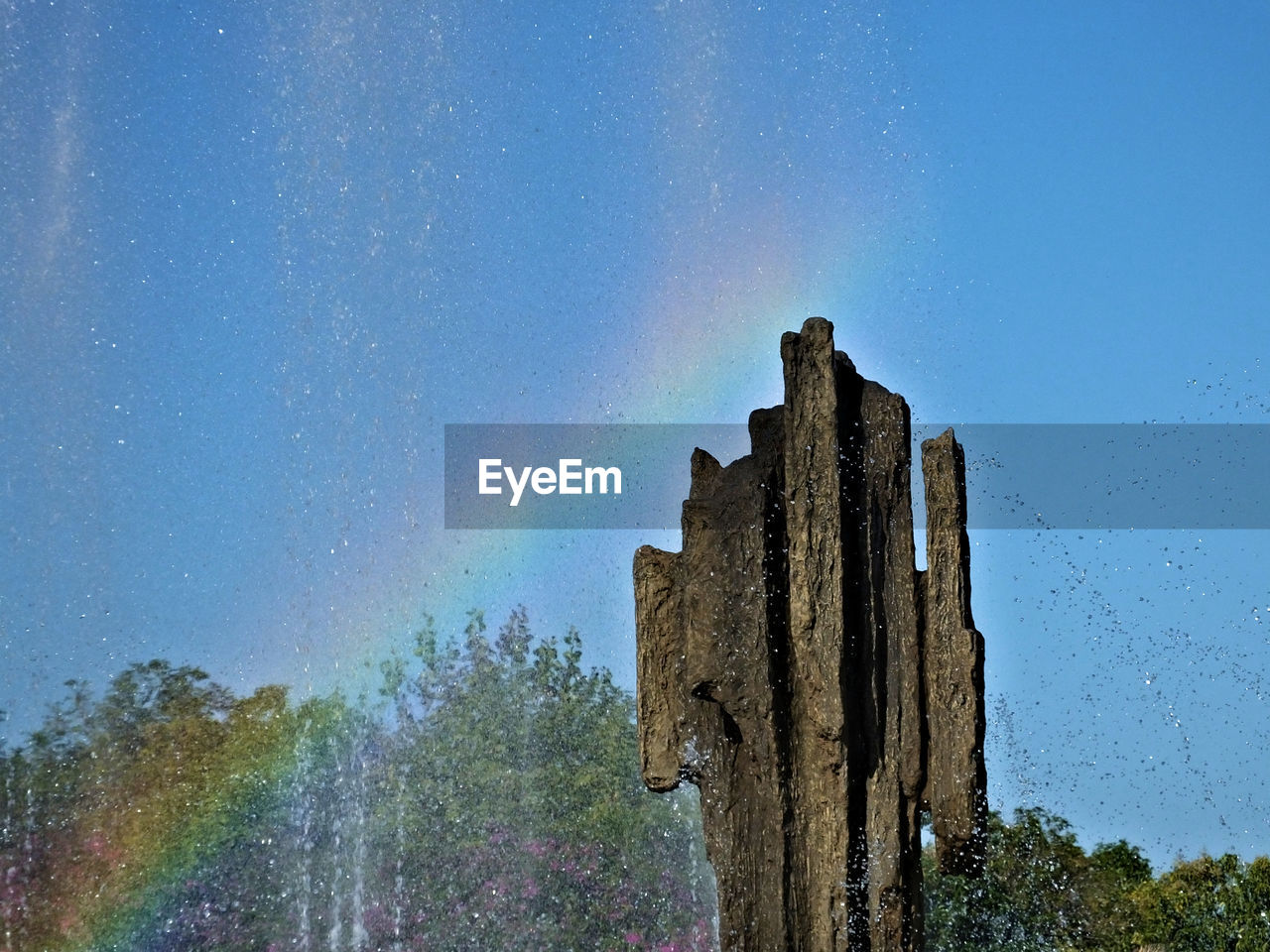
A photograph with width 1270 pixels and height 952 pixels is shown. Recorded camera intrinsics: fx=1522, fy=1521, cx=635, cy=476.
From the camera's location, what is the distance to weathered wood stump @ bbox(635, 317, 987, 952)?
5410 mm

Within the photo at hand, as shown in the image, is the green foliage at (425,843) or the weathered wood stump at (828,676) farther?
the green foliage at (425,843)

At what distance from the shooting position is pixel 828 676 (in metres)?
5.40

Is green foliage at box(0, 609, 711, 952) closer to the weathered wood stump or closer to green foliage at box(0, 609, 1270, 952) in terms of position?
green foliage at box(0, 609, 1270, 952)

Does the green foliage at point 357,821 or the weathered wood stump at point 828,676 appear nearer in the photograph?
the weathered wood stump at point 828,676

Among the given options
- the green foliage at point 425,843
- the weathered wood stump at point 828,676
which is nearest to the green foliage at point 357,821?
the green foliage at point 425,843

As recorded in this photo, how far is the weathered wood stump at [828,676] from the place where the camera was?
541cm

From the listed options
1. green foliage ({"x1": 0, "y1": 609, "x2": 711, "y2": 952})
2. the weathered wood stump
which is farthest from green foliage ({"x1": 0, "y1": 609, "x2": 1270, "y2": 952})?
the weathered wood stump

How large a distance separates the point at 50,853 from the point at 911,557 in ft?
27.0

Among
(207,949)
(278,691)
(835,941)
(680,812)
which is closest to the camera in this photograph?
(835,941)

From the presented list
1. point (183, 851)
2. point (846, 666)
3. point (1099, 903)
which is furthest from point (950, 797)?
point (183, 851)

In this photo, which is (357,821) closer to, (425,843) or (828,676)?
(425,843)

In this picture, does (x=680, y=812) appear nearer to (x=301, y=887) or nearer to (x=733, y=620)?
(x=301, y=887)

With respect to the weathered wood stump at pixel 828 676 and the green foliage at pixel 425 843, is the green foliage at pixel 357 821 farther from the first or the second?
the weathered wood stump at pixel 828 676

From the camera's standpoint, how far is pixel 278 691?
1301cm
